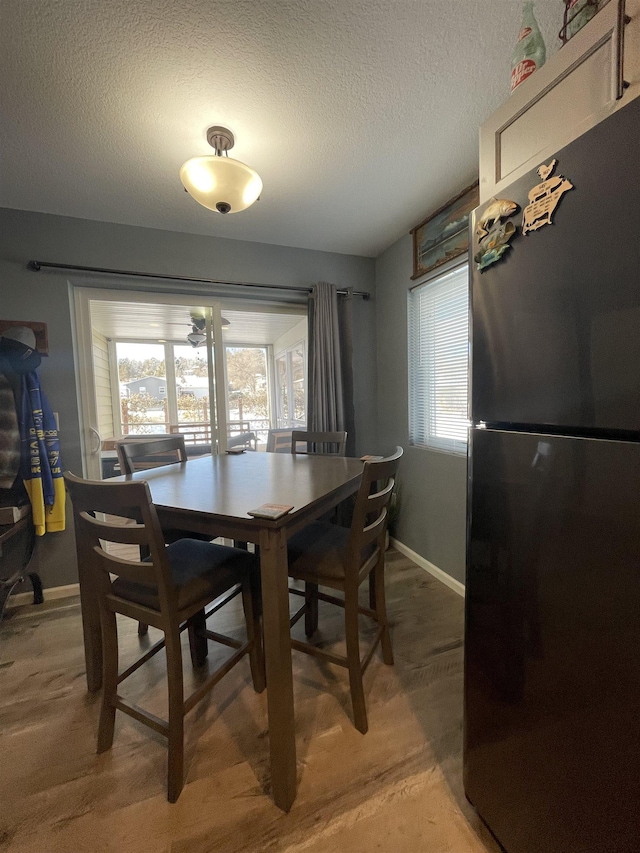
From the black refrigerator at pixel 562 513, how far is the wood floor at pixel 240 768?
30 centimetres

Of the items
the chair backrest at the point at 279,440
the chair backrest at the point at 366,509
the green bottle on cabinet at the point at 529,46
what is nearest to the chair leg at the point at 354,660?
the chair backrest at the point at 366,509

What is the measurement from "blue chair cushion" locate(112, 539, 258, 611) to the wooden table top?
274mm

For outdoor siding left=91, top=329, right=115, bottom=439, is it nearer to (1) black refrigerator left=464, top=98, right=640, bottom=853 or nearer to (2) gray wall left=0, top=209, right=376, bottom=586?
(2) gray wall left=0, top=209, right=376, bottom=586

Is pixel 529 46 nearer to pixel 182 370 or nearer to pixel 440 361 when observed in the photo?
pixel 440 361

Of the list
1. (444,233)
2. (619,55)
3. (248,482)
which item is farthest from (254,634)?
(444,233)

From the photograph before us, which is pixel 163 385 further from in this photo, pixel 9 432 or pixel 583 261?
pixel 583 261

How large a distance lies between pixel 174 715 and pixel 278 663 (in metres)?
0.39

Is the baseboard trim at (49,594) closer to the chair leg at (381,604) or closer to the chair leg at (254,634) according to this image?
the chair leg at (254,634)

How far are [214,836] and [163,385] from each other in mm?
3604

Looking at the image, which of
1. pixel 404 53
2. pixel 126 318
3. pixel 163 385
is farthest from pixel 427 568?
pixel 126 318

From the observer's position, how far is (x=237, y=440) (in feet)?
14.4

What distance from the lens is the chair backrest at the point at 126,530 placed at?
97 centimetres

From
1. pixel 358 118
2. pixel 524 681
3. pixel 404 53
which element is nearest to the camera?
pixel 524 681

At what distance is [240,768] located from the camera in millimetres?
1160
